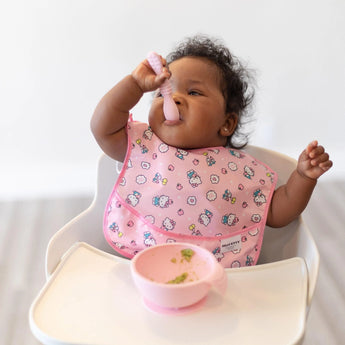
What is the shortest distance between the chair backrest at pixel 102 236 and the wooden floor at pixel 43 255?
0.89 ft

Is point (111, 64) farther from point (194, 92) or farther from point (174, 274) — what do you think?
point (174, 274)

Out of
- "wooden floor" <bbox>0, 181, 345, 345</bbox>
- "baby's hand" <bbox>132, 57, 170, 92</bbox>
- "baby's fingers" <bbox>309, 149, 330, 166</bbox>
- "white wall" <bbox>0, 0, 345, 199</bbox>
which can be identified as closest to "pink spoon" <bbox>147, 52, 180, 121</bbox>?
"baby's hand" <bbox>132, 57, 170, 92</bbox>

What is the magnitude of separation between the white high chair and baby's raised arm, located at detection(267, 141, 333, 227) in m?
0.05

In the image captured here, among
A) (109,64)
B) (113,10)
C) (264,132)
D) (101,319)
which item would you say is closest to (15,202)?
(109,64)

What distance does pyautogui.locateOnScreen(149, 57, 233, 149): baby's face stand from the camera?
2.84ft

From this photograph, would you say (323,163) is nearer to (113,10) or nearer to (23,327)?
(23,327)

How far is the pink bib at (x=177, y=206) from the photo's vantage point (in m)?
0.83

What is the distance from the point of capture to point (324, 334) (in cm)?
106

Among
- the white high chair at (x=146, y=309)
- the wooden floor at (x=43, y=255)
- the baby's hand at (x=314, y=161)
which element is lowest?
the wooden floor at (x=43, y=255)

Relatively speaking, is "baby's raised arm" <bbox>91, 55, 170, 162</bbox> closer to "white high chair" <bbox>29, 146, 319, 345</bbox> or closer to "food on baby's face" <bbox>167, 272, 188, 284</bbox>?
→ "white high chair" <bbox>29, 146, 319, 345</bbox>

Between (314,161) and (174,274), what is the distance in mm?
Answer: 311

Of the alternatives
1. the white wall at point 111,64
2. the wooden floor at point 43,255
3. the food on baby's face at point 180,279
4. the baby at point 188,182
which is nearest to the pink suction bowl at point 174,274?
the food on baby's face at point 180,279

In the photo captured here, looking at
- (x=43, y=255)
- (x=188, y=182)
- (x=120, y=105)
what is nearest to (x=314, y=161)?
(x=188, y=182)

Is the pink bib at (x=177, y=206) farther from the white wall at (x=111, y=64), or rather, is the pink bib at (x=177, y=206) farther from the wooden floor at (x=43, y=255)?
the white wall at (x=111, y=64)
